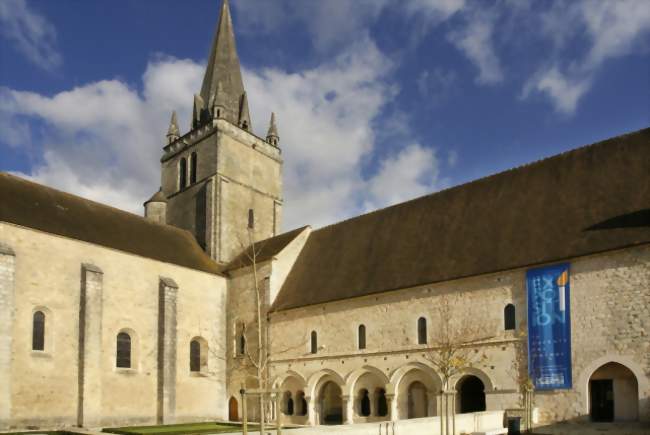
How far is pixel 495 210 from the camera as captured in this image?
26.3 meters

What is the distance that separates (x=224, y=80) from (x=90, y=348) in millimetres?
20908

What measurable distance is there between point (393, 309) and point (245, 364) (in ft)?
30.3

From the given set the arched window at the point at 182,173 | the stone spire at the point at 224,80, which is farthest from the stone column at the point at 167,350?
the stone spire at the point at 224,80

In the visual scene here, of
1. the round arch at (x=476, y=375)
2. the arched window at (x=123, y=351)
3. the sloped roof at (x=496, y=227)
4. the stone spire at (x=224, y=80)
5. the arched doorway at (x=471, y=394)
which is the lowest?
the arched doorway at (x=471, y=394)

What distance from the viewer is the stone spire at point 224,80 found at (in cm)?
3969

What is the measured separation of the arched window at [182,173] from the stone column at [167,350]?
10.8 meters

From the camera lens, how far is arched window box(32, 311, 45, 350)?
978 inches

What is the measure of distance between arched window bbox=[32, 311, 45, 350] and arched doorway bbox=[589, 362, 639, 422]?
20983 mm

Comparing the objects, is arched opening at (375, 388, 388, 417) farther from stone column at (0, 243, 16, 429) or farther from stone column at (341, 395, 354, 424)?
stone column at (0, 243, 16, 429)

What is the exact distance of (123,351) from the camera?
2808 cm

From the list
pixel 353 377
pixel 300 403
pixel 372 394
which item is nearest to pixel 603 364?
pixel 372 394

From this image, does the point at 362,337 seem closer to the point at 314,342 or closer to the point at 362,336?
the point at 362,336

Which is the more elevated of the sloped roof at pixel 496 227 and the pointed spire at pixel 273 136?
the pointed spire at pixel 273 136

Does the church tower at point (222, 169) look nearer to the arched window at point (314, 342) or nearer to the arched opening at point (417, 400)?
the arched window at point (314, 342)
